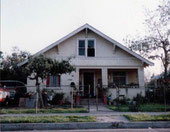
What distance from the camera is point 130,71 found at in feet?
59.3

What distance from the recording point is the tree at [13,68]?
2201 centimetres

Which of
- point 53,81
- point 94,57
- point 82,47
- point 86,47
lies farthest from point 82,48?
point 53,81

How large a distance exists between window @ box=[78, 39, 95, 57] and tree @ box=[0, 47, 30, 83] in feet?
20.4

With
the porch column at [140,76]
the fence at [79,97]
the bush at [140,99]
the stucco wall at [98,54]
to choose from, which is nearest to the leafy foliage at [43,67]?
the fence at [79,97]

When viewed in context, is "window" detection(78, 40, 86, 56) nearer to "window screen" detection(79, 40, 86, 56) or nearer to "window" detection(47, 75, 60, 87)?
"window screen" detection(79, 40, 86, 56)

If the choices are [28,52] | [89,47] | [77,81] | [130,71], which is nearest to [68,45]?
[89,47]

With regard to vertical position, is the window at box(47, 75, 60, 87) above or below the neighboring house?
below

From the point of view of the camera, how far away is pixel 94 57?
1661 centimetres

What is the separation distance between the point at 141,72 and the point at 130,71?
176 cm

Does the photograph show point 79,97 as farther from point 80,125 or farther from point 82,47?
point 80,125

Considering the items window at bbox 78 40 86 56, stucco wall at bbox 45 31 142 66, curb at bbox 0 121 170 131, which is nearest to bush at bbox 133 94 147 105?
stucco wall at bbox 45 31 142 66

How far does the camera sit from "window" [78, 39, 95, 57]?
16.8m

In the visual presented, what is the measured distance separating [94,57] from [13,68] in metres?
12.8

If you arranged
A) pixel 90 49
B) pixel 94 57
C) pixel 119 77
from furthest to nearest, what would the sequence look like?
pixel 119 77, pixel 90 49, pixel 94 57
